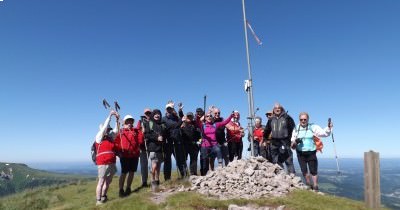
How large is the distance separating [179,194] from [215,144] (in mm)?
3696

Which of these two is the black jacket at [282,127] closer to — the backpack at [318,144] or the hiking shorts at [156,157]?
the backpack at [318,144]

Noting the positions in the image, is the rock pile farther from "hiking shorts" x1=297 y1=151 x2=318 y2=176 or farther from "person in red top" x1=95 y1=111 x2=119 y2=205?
"person in red top" x1=95 y1=111 x2=119 y2=205

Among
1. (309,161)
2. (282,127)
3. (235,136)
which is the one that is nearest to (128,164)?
(235,136)

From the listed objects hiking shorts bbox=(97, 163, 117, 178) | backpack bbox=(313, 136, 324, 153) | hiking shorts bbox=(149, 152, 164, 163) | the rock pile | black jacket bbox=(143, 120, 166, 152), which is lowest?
the rock pile

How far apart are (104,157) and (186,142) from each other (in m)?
4.04

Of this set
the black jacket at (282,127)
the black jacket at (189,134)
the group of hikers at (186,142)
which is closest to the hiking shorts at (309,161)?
the group of hikers at (186,142)

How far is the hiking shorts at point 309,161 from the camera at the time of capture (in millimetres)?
14059

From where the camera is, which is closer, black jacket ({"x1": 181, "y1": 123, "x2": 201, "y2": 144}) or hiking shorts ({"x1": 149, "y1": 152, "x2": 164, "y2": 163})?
hiking shorts ({"x1": 149, "y1": 152, "x2": 164, "y2": 163})

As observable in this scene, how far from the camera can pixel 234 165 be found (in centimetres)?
1495

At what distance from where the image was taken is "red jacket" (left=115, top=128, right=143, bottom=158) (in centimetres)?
1422

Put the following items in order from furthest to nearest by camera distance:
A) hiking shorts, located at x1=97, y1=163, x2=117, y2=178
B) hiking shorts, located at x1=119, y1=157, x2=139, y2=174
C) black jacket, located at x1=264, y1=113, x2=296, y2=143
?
black jacket, located at x1=264, y1=113, x2=296, y2=143
hiking shorts, located at x1=119, y1=157, x2=139, y2=174
hiking shorts, located at x1=97, y1=163, x2=117, y2=178

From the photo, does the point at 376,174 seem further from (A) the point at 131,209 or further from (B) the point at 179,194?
(A) the point at 131,209

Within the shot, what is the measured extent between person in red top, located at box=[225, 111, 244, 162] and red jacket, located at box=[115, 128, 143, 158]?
4.80 metres

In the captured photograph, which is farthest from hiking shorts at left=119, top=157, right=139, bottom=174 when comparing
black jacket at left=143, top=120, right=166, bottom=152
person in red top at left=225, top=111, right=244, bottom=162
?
person in red top at left=225, top=111, right=244, bottom=162
